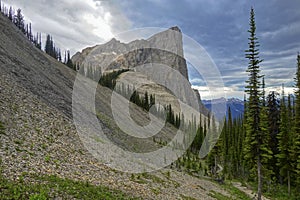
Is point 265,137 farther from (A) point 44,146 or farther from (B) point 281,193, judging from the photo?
(A) point 44,146

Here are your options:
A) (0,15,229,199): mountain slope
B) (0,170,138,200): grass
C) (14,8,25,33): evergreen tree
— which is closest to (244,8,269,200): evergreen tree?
(0,15,229,199): mountain slope

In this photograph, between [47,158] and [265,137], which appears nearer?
[47,158]

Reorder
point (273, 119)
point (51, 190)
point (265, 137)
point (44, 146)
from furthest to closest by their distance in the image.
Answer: point (273, 119) → point (265, 137) → point (44, 146) → point (51, 190)

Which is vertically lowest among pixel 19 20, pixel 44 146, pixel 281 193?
pixel 281 193

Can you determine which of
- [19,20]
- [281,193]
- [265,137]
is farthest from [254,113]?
[19,20]

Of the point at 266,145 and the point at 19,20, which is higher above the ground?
the point at 19,20

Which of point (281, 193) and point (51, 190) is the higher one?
point (51, 190)

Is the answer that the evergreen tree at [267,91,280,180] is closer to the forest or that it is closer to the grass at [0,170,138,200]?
the forest

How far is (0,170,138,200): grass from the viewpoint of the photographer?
11499 mm

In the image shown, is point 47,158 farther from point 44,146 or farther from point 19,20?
point 19,20

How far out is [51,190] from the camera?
13523 millimetres

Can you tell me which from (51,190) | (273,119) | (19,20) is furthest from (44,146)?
(19,20)

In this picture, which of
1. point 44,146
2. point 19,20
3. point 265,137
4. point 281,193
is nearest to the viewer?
point 44,146

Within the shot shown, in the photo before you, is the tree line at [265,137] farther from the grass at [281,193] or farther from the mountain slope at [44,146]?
the mountain slope at [44,146]
